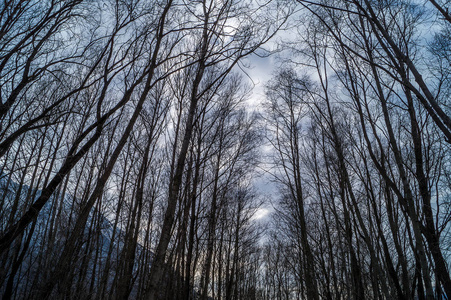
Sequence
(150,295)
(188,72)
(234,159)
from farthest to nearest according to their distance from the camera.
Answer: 1. (234,159)
2. (188,72)
3. (150,295)

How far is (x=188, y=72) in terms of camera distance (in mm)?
7680

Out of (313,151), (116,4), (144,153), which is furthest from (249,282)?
(116,4)

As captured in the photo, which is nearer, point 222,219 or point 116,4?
point 116,4

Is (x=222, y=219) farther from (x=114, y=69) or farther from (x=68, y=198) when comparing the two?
(x=114, y=69)

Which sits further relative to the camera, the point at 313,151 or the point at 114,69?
the point at 313,151

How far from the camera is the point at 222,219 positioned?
13.3m

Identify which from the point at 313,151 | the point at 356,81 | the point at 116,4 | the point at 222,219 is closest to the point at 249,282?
the point at 222,219

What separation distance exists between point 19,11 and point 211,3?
3310 millimetres

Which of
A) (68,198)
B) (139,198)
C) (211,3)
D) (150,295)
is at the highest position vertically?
(211,3)

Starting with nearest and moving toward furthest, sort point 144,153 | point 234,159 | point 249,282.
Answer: point 144,153 < point 234,159 < point 249,282

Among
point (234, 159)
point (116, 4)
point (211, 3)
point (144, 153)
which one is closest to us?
point (116, 4)

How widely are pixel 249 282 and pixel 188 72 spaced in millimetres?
34881

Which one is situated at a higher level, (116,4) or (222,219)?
(116,4)

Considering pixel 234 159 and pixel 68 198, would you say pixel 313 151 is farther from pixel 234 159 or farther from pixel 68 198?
pixel 68 198
